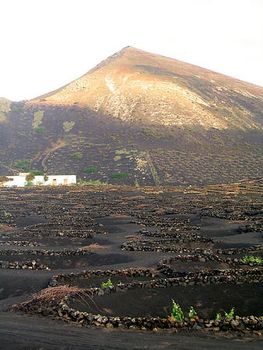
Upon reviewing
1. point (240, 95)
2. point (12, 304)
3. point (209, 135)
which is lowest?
point (12, 304)

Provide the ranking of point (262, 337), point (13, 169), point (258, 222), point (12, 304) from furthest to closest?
point (13, 169), point (258, 222), point (12, 304), point (262, 337)

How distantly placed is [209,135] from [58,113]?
164 ft

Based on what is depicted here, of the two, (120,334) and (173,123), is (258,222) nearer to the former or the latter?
(120,334)

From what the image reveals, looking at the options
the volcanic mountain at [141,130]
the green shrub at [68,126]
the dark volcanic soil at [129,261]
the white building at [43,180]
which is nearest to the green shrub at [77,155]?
the volcanic mountain at [141,130]

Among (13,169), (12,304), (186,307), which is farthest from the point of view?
(13,169)

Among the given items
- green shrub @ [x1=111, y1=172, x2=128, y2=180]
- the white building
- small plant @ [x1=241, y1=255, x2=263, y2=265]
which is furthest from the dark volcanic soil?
green shrub @ [x1=111, y1=172, x2=128, y2=180]

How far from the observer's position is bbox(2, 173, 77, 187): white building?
375 feet

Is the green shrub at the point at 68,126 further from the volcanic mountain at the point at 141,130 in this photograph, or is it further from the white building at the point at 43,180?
the white building at the point at 43,180

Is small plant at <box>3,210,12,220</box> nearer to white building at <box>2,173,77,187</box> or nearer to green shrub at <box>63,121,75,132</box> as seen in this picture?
white building at <box>2,173,77,187</box>

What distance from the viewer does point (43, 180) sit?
11638 centimetres

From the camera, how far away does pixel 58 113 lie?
165 m

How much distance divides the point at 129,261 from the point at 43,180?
87.7m

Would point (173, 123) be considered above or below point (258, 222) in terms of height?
above

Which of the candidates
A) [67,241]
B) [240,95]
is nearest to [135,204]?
[67,241]
